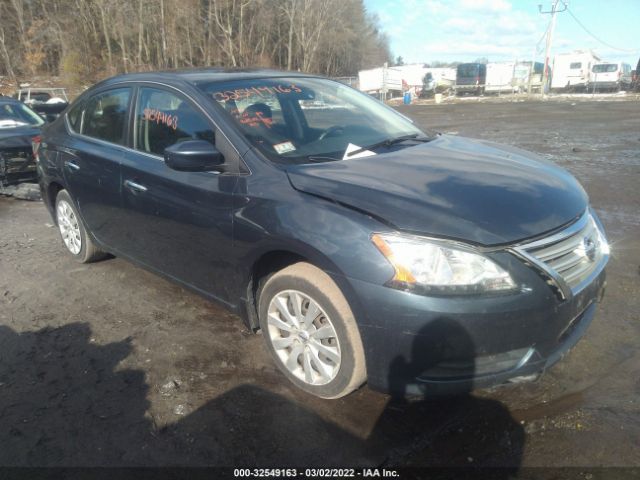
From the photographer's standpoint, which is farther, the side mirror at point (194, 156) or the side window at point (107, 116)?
the side window at point (107, 116)

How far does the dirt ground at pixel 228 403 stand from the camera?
237 cm

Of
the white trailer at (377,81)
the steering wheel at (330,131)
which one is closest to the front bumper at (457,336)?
the steering wheel at (330,131)

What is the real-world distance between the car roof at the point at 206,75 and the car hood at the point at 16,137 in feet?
15.4

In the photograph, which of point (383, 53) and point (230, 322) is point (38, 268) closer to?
point (230, 322)

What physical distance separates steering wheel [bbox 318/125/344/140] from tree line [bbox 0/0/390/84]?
39.4 metres

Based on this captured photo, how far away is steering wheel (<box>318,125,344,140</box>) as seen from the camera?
3271mm

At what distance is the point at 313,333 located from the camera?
8.73 ft

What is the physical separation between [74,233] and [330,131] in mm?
2943

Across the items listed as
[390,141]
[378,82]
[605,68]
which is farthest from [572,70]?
[390,141]

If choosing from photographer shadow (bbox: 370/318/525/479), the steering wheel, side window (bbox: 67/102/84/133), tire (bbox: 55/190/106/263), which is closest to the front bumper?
photographer shadow (bbox: 370/318/525/479)

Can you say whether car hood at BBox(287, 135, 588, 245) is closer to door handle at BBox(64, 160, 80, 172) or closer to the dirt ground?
the dirt ground

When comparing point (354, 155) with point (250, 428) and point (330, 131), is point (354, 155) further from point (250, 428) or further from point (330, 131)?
point (250, 428)

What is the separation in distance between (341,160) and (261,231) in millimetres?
674

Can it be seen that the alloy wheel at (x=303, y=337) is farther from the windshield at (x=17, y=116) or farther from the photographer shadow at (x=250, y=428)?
the windshield at (x=17, y=116)
